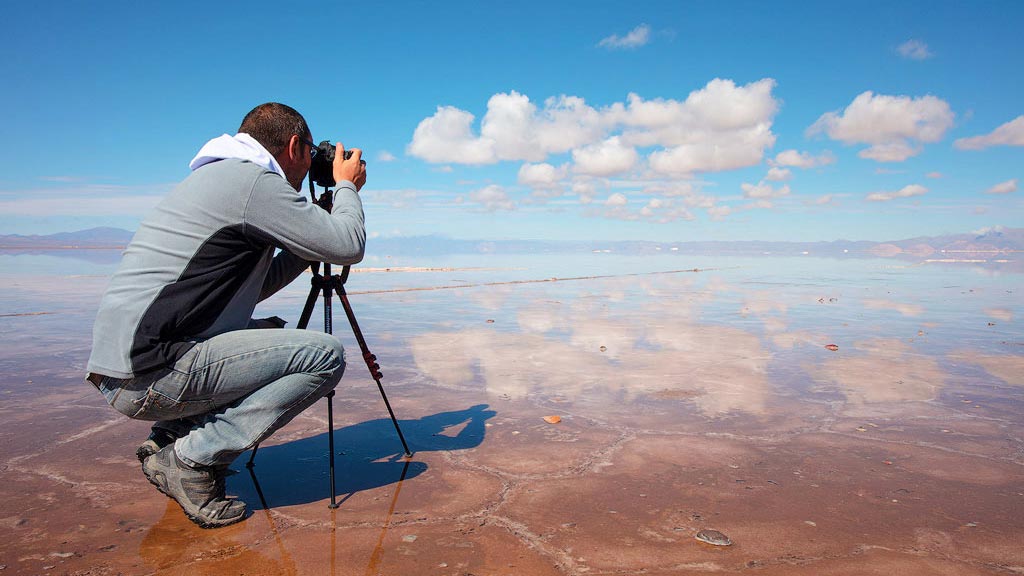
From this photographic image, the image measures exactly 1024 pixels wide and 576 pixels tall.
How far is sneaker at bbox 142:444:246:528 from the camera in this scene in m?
2.41

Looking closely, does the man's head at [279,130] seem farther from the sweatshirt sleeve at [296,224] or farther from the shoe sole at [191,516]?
the shoe sole at [191,516]

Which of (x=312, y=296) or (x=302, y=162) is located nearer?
(x=302, y=162)

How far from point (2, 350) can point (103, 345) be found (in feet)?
16.3

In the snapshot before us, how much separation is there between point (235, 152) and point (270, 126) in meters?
0.26

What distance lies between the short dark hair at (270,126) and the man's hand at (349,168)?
0.25 metres

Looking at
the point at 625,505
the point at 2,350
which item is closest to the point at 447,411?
the point at 625,505

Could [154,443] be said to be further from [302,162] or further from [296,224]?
[302,162]

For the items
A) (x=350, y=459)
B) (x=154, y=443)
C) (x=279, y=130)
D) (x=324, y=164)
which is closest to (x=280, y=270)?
(x=324, y=164)

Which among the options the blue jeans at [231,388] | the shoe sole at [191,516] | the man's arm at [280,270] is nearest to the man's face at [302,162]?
the man's arm at [280,270]

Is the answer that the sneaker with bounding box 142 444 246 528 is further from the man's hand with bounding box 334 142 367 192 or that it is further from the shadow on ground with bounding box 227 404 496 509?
the man's hand with bounding box 334 142 367 192

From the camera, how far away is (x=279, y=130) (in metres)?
2.62

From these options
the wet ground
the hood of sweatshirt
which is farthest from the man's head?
the wet ground

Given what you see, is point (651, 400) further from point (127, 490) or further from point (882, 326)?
point (882, 326)

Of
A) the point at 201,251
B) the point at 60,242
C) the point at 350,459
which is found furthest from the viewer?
the point at 60,242
